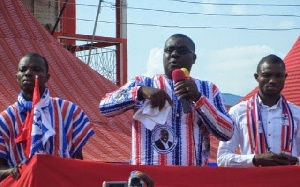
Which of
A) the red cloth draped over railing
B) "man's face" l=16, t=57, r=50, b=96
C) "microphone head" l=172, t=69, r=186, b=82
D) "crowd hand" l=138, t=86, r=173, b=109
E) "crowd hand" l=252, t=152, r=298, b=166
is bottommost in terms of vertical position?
the red cloth draped over railing

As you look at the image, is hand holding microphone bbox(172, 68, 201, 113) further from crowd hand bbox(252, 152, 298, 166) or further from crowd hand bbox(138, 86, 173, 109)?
crowd hand bbox(252, 152, 298, 166)

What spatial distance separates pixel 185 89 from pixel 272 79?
0.88 m

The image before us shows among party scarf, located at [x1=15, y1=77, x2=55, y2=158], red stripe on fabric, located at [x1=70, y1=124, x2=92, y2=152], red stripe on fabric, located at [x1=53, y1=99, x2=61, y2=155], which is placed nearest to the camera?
party scarf, located at [x1=15, y1=77, x2=55, y2=158]

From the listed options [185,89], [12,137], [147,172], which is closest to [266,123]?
[185,89]

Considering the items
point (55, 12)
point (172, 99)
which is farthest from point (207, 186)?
point (55, 12)

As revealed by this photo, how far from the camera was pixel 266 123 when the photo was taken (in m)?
4.80

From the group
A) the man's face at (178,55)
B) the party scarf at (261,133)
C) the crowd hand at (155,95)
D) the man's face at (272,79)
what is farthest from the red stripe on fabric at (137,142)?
the man's face at (272,79)

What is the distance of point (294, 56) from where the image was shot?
378 inches

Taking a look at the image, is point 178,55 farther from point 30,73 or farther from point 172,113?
point 30,73

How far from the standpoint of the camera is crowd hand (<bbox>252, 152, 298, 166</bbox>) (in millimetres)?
4473

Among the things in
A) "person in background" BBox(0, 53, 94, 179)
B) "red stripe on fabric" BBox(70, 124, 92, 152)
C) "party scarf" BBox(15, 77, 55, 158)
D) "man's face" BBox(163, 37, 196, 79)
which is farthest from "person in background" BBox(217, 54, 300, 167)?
"party scarf" BBox(15, 77, 55, 158)

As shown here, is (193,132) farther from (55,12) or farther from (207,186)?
(55,12)

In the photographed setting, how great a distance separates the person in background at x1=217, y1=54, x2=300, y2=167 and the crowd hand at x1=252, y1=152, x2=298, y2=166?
143 mm

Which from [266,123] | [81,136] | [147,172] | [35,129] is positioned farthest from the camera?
[266,123]
